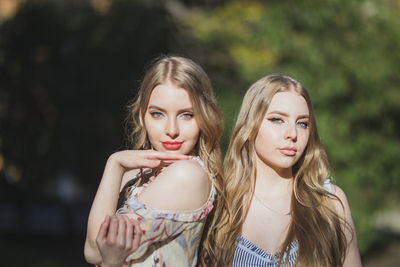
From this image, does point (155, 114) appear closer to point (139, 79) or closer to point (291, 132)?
point (291, 132)

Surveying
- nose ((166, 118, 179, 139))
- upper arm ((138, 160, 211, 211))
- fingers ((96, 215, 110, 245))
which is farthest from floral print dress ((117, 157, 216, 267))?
nose ((166, 118, 179, 139))

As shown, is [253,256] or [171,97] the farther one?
[253,256]

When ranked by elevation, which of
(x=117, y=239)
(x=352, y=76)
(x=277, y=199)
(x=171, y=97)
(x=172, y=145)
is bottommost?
(x=117, y=239)

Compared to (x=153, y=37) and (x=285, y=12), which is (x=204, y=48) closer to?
(x=153, y=37)

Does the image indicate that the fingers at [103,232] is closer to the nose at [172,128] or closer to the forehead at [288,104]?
the nose at [172,128]

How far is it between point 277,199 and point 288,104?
0.53 meters

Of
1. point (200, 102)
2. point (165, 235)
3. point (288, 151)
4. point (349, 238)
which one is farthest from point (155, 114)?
→ point (349, 238)

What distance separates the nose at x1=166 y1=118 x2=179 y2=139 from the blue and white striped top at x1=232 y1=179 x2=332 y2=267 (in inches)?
26.4

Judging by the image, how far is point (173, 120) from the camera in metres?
2.38

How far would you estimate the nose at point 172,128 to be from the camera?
7.72 feet

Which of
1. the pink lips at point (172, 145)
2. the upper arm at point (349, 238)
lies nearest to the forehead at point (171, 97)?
the pink lips at point (172, 145)

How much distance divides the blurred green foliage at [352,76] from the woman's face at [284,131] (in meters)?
4.86

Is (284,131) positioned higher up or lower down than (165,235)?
higher up

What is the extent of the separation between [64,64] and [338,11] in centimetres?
557
